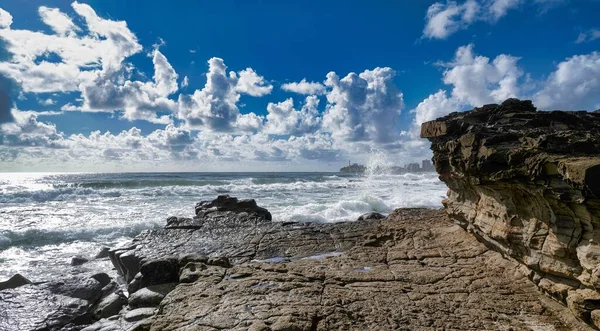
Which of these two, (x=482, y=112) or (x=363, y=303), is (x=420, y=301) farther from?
(x=482, y=112)

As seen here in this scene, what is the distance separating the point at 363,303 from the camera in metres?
4.76

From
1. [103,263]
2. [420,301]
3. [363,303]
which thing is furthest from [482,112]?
[103,263]

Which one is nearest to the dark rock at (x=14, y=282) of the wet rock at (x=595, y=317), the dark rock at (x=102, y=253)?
the dark rock at (x=102, y=253)

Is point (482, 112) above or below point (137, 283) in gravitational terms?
above

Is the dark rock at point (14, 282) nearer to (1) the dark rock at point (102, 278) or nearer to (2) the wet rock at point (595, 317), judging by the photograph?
(1) the dark rock at point (102, 278)

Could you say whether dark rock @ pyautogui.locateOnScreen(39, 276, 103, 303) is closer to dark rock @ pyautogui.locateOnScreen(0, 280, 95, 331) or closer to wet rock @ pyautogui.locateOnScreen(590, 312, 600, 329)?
dark rock @ pyautogui.locateOnScreen(0, 280, 95, 331)

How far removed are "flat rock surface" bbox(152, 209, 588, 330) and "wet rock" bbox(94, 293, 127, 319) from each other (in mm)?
2778

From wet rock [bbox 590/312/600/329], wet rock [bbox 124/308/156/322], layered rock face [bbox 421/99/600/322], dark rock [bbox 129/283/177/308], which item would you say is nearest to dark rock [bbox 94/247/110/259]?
dark rock [bbox 129/283/177/308]

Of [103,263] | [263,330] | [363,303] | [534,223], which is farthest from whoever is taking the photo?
[103,263]

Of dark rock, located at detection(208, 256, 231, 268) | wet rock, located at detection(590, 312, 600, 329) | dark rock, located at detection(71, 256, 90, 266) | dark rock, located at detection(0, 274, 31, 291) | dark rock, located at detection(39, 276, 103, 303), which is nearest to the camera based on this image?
wet rock, located at detection(590, 312, 600, 329)

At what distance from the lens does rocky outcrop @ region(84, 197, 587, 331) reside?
4352 mm

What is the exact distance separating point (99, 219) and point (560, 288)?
1949cm

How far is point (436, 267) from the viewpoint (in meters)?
6.07

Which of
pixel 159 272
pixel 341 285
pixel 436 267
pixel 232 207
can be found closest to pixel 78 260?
pixel 232 207
